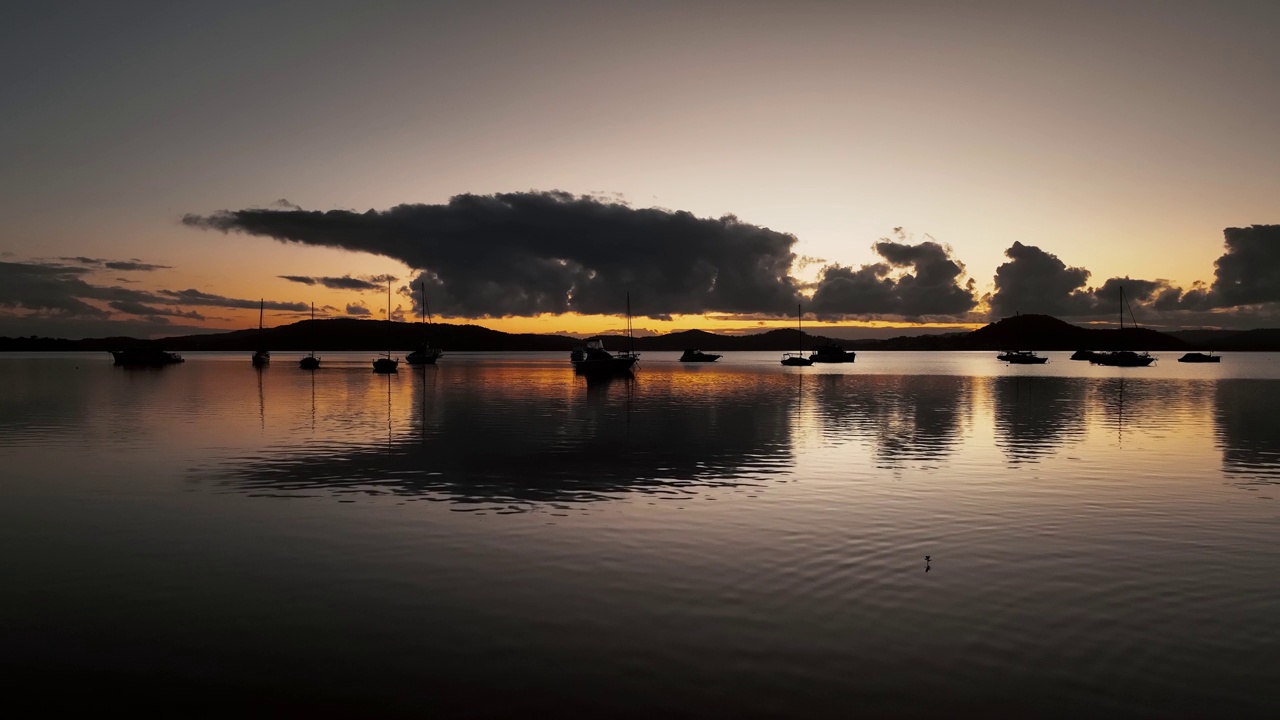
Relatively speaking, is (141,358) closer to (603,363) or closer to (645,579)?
(603,363)

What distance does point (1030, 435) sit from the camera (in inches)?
1708

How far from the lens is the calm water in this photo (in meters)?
10.4

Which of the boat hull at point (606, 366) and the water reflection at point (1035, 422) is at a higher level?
the boat hull at point (606, 366)

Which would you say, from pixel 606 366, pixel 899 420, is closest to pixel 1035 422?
pixel 899 420

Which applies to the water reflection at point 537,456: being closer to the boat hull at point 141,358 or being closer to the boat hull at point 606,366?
A: the boat hull at point 606,366

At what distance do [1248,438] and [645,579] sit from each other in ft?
136

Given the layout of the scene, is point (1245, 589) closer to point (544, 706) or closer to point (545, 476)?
point (544, 706)

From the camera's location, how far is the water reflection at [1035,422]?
3750 cm

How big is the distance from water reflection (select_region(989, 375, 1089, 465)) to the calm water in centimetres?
111

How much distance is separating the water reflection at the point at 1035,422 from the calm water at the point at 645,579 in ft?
3.65

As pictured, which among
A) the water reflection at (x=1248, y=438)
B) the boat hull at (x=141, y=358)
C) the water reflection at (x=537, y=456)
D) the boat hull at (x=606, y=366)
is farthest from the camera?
the boat hull at (x=141, y=358)

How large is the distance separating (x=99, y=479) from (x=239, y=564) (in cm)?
1526

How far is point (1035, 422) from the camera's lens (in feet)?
169

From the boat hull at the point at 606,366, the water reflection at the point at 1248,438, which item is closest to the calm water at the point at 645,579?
the water reflection at the point at 1248,438
